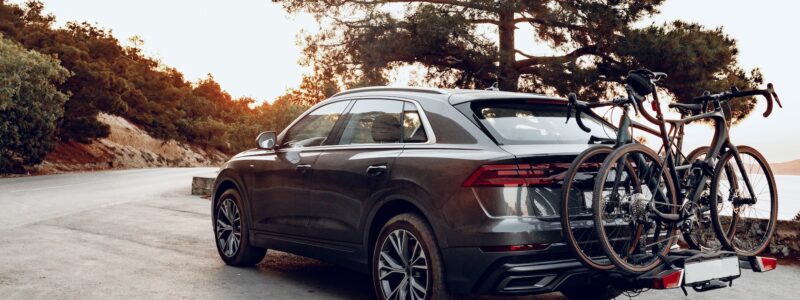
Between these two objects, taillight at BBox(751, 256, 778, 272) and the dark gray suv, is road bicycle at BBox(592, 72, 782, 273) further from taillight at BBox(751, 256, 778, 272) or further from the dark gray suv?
the dark gray suv

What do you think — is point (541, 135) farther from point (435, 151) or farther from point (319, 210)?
point (319, 210)

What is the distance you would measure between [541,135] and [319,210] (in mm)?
1954

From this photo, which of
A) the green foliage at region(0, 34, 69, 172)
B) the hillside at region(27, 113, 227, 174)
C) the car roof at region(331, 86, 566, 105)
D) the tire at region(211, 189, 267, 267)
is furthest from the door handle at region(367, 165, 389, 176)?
the hillside at region(27, 113, 227, 174)

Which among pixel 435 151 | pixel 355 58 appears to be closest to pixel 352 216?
pixel 435 151

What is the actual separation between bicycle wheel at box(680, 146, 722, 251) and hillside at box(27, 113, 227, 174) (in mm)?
33594

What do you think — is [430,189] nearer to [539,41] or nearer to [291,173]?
[291,173]

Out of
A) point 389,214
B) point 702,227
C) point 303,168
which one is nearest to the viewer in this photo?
point 702,227

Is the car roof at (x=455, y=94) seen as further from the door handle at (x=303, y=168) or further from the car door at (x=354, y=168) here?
the door handle at (x=303, y=168)

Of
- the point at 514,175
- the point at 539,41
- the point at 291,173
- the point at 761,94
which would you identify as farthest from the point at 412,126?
the point at 539,41

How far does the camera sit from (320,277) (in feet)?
23.3

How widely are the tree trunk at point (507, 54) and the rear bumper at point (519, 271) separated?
16.3 m

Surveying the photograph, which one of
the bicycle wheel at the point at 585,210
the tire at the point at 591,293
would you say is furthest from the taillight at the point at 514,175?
the tire at the point at 591,293

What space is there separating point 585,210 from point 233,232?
401 centimetres

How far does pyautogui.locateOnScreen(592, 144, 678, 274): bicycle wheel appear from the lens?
4.59 metres
